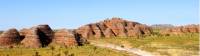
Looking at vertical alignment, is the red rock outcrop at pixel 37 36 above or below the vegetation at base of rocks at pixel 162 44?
above

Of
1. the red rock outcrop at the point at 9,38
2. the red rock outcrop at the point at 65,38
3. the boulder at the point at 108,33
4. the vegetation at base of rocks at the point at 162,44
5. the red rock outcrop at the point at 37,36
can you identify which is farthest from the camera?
the boulder at the point at 108,33

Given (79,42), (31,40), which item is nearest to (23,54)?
(31,40)

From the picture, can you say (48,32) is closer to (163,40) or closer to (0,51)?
(0,51)

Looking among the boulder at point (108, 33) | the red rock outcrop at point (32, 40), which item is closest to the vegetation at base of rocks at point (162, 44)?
the boulder at point (108, 33)

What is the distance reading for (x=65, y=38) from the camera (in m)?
144

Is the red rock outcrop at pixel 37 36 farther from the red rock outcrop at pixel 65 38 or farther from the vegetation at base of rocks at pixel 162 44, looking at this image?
the vegetation at base of rocks at pixel 162 44

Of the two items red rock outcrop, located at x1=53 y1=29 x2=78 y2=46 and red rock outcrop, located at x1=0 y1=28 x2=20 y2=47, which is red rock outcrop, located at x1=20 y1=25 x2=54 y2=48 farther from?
red rock outcrop, located at x1=53 y1=29 x2=78 y2=46

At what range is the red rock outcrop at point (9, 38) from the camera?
140 metres

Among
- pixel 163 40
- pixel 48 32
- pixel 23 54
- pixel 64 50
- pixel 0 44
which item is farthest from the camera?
pixel 163 40

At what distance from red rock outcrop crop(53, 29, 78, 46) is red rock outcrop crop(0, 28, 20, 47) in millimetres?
13347

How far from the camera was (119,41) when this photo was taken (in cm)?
17250

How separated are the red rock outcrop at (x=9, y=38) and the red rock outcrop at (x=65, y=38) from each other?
43.8ft

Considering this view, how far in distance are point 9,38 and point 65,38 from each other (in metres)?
18.5

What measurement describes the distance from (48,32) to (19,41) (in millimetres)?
11862
